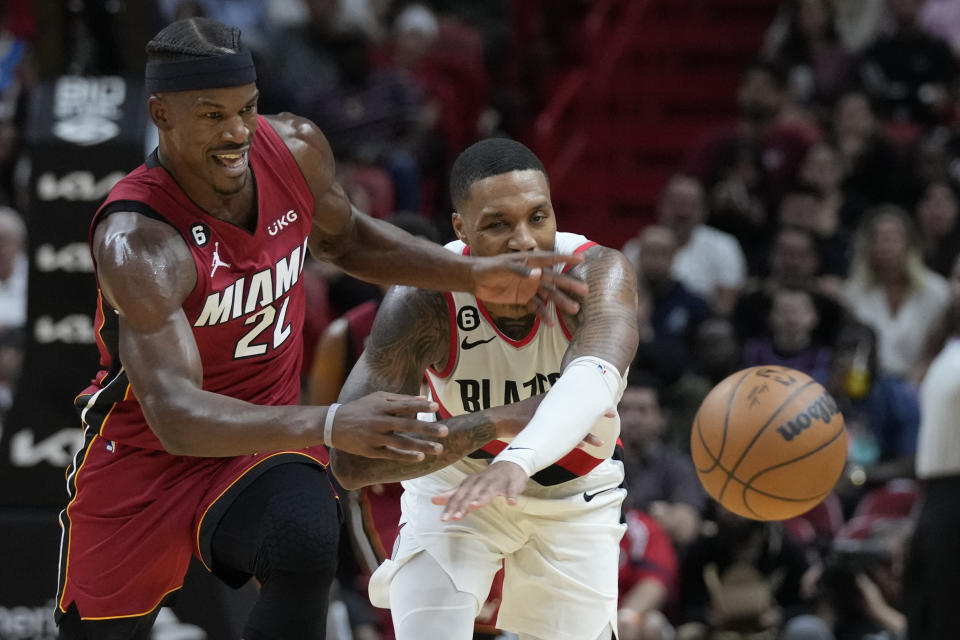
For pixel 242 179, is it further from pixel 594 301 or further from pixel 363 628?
pixel 363 628

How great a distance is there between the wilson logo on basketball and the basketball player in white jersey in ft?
2.75

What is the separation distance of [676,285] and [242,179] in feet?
18.2

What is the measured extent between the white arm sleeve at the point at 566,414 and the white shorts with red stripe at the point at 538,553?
45 cm

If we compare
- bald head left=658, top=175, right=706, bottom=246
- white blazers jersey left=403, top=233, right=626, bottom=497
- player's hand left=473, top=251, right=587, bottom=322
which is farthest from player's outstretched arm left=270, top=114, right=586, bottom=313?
bald head left=658, top=175, right=706, bottom=246

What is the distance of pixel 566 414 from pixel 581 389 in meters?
0.09

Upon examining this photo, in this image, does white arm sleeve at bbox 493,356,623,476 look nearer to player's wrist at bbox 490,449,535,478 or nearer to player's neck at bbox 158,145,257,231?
player's wrist at bbox 490,449,535,478

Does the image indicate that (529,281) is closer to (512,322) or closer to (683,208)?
(512,322)

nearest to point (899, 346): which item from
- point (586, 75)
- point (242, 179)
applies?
point (586, 75)

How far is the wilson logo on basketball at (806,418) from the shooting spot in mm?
5191

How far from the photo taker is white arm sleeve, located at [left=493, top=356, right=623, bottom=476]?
3.96 meters

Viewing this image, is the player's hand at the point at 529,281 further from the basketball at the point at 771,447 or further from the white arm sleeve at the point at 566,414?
the basketball at the point at 771,447

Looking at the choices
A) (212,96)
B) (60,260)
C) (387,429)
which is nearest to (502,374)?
(387,429)

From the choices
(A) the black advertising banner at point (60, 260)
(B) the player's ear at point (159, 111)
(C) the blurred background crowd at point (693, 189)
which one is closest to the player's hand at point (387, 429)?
(B) the player's ear at point (159, 111)

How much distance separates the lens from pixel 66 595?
4.40m
